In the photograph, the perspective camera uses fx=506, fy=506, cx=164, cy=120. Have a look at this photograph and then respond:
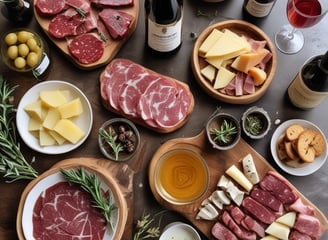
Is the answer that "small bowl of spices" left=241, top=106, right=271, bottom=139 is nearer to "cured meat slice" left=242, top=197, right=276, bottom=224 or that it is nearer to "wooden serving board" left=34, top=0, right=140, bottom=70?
"cured meat slice" left=242, top=197, right=276, bottom=224

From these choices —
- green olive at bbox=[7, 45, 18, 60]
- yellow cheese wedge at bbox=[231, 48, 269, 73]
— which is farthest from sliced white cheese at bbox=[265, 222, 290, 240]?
green olive at bbox=[7, 45, 18, 60]

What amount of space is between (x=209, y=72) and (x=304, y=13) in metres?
0.36

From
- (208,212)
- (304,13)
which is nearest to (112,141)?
(208,212)

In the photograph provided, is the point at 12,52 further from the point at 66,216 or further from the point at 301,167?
the point at 301,167

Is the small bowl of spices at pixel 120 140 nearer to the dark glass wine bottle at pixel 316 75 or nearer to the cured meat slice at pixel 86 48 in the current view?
the cured meat slice at pixel 86 48

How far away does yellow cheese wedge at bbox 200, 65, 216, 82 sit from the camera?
1.67 m

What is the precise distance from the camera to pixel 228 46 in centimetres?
167

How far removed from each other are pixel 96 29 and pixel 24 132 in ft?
1.38

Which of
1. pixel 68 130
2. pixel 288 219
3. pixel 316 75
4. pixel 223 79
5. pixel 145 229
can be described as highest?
pixel 316 75

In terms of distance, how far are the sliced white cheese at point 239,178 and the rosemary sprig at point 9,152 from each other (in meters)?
0.62

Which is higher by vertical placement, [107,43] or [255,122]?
[107,43]

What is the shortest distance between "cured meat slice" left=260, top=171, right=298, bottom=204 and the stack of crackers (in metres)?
0.07

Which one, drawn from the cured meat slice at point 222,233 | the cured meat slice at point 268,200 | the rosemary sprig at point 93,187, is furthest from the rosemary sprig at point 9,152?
the cured meat slice at point 268,200

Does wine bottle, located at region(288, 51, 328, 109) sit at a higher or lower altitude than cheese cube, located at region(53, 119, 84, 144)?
higher
